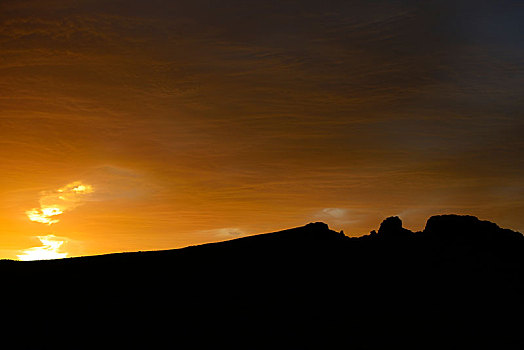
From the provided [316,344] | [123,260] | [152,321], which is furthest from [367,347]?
[123,260]

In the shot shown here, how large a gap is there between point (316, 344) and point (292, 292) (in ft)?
21.0

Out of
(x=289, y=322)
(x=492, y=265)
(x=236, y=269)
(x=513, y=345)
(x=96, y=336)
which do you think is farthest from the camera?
(x=492, y=265)

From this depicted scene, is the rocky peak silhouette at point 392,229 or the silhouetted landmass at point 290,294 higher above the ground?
the rocky peak silhouette at point 392,229

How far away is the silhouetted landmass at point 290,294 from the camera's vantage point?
128 feet

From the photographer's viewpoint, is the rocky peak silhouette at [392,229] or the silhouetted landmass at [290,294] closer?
the silhouetted landmass at [290,294]

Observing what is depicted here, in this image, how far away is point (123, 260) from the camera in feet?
162

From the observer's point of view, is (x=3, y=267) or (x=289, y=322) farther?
(x=3, y=267)

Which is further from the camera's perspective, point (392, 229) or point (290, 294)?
point (392, 229)

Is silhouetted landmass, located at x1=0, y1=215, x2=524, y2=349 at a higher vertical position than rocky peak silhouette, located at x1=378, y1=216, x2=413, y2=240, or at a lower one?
lower

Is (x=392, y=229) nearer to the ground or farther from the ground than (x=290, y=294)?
farther from the ground

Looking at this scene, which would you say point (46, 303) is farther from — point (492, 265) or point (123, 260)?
point (492, 265)

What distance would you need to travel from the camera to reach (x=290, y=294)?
44469 mm

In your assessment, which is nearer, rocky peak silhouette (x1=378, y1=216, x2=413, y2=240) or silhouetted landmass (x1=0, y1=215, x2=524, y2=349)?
silhouetted landmass (x1=0, y1=215, x2=524, y2=349)

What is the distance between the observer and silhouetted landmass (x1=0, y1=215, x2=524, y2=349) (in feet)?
128
